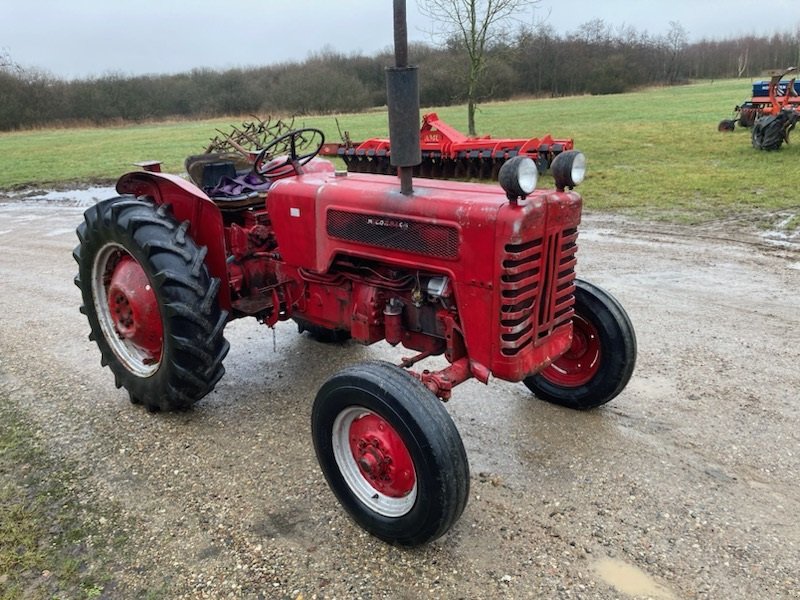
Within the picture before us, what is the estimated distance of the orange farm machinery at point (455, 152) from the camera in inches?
448

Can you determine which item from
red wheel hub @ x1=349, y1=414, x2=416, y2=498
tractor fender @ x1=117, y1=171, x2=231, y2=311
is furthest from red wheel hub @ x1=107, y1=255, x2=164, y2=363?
red wheel hub @ x1=349, y1=414, x2=416, y2=498

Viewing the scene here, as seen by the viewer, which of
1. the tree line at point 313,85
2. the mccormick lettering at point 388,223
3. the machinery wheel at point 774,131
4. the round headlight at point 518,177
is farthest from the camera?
the tree line at point 313,85

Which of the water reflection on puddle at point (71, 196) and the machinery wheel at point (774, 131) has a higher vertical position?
the machinery wheel at point (774, 131)

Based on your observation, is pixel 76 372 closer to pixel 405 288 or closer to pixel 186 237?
pixel 186 237

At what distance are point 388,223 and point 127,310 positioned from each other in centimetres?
187

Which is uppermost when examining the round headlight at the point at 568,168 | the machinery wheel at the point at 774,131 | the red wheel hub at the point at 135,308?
the round headlight at the point at 568,168

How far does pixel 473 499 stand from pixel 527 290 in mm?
999

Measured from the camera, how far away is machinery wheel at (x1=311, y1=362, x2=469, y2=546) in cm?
241

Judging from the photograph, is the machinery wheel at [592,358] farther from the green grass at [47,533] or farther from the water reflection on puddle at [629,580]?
the green grass at [47,533]

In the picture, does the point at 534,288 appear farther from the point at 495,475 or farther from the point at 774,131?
the point at 774,131

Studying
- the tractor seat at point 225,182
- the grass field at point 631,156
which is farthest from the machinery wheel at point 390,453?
the grass field at point 631,156

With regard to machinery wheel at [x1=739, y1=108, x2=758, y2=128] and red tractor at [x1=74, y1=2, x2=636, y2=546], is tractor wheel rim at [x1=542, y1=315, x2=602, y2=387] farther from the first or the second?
machinery wheel at [x1=739, y1=108, x2=758, y2=128]

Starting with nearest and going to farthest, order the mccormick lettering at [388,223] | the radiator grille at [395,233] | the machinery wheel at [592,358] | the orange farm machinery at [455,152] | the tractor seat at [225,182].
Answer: the radiator grille at [395,233] < the mccormick lettering at [388,223] < the machinery wheel at [592,358] < the tractor seat at [225,182] < the orange farm machinery at [455,152]

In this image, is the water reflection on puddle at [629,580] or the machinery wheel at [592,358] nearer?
the water reflection on puddle at [629,580]
